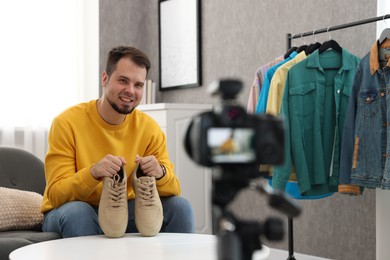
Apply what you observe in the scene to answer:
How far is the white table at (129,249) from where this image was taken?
1.57 meters

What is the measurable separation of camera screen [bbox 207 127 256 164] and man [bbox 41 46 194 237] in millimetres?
1334

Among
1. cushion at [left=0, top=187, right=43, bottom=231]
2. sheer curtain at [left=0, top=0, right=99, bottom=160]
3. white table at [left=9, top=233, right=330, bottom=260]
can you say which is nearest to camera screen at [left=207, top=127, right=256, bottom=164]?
white table at [left=9, top=233, right=330, bottom=260]

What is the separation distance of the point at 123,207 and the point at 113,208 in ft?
0.13

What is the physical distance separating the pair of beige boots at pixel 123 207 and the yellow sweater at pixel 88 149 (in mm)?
163

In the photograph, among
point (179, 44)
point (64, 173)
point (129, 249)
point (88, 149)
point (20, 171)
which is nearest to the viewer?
point (129, 249)

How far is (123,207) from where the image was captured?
188 centimetres

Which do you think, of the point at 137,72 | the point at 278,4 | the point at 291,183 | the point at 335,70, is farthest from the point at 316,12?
the point at 137,72

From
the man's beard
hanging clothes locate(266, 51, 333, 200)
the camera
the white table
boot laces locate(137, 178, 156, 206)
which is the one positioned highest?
hanging clothes locate(266, 51, 333, 200)

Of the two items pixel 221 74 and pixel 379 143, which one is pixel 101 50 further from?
pixel 379 143

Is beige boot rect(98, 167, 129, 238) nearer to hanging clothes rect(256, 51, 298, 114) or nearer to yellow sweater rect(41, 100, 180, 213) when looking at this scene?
yellow sweater rect(41, 100, 180, 213)

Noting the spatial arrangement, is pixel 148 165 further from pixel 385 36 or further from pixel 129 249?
pixel 385 36

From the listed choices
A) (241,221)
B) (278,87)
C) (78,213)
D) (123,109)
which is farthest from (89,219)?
(241,221)

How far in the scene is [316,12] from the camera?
3.27m

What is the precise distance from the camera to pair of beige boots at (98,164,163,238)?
6.08ft
